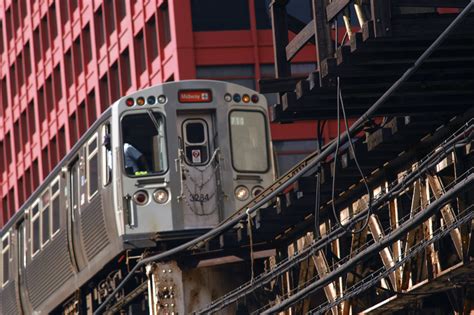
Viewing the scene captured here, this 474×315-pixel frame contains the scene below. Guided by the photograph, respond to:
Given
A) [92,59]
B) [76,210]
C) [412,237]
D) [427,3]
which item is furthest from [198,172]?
[92,59]

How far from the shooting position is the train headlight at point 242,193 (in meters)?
28.9

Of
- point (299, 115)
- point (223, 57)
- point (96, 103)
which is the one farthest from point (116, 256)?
point (96, 103)

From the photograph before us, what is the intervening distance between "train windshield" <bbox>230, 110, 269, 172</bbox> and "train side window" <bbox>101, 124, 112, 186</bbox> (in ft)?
6.28

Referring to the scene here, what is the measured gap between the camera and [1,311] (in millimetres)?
39625

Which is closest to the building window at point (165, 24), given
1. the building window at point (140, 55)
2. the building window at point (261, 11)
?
the building window at point (140, 55)

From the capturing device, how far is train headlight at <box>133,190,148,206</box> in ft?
92.6

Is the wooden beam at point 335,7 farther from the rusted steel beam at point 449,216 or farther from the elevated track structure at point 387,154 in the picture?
the rusted steel beam at point 449,216

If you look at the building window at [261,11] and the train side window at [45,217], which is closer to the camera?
the train side window at [45,217]

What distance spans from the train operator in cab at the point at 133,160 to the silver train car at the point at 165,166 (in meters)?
0.01

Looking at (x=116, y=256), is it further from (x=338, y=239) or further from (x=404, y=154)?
(x=404, y=154)

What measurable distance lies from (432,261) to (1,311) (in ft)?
72.8

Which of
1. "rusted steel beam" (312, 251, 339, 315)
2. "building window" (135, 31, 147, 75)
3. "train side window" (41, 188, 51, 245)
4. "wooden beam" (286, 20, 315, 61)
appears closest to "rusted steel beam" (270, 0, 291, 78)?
"wooden beam" (286, 20, 315, 61)

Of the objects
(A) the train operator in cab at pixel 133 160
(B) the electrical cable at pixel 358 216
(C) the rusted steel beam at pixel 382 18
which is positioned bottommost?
(B) the electrical cable at pixel 358 216

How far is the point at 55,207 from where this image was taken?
32844 mm
